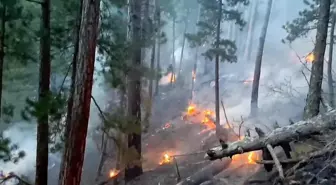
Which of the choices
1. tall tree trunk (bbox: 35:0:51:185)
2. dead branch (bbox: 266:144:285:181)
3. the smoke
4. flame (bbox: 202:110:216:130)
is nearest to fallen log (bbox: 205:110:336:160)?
dead branch (bbox: 266:144:285:181)

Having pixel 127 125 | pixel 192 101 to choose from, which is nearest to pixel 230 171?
pixel 127 125

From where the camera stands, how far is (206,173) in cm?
1191

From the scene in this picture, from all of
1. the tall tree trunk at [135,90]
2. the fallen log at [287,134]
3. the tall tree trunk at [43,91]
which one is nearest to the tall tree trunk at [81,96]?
the tall tree trunk at [43,91]

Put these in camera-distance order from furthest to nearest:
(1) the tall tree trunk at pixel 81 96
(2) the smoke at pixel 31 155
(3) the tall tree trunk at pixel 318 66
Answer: (2) the smoke at pixel 31 155
(3) the tall tree trunk at pixel 318 66
(1) the tall tree trunk at pixel 81 96

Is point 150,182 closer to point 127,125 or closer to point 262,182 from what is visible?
point 127,125

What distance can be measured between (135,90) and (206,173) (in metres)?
4.02

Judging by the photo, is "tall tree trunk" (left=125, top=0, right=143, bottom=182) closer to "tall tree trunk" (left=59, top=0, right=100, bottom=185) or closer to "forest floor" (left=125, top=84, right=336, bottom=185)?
"forest floor" (left=125, top=84, right=336, bottom=185)

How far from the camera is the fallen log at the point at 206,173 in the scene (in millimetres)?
11414

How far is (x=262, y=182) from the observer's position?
256 inches

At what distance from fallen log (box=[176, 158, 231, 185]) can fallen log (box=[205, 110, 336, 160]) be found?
4.64 metres

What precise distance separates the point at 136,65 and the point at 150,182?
444cm

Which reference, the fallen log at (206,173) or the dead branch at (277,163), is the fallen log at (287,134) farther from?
the fallen log at (206,173)

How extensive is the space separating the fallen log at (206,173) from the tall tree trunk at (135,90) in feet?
6.75

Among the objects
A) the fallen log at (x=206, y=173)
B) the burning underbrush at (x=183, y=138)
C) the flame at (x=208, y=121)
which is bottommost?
the burning underbrush at (x=183, y=138)
